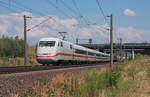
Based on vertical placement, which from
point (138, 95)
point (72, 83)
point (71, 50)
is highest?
point (71, 50)

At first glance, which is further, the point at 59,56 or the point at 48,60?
the point at 59,56

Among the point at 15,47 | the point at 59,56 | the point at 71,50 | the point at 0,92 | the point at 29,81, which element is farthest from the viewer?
the point at 15,47

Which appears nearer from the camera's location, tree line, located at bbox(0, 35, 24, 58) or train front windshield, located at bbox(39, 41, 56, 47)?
train front windshield, located at bbox(39, 41, 56, 47)

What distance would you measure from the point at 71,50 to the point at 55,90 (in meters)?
21.9

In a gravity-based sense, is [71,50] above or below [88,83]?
above

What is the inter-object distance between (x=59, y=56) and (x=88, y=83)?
1330 cm

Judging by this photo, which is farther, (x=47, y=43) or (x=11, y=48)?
(x=11, y=48)

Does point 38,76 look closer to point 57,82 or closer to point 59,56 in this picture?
point 57,82

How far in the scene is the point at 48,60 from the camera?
24562 millimetres

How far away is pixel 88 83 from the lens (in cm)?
1334

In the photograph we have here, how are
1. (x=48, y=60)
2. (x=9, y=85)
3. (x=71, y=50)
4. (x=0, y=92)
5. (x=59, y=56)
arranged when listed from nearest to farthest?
(x=0, y=92)
(x=9, y=85)
(x=48, y=60)
(x=59, y=56)
(x=71, y=50)

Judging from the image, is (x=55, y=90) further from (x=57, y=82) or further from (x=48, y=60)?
(x=48, y=60)

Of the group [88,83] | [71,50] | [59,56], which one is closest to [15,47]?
[71,50]

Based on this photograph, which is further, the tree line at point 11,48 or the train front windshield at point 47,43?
the tree line at point 11,48
